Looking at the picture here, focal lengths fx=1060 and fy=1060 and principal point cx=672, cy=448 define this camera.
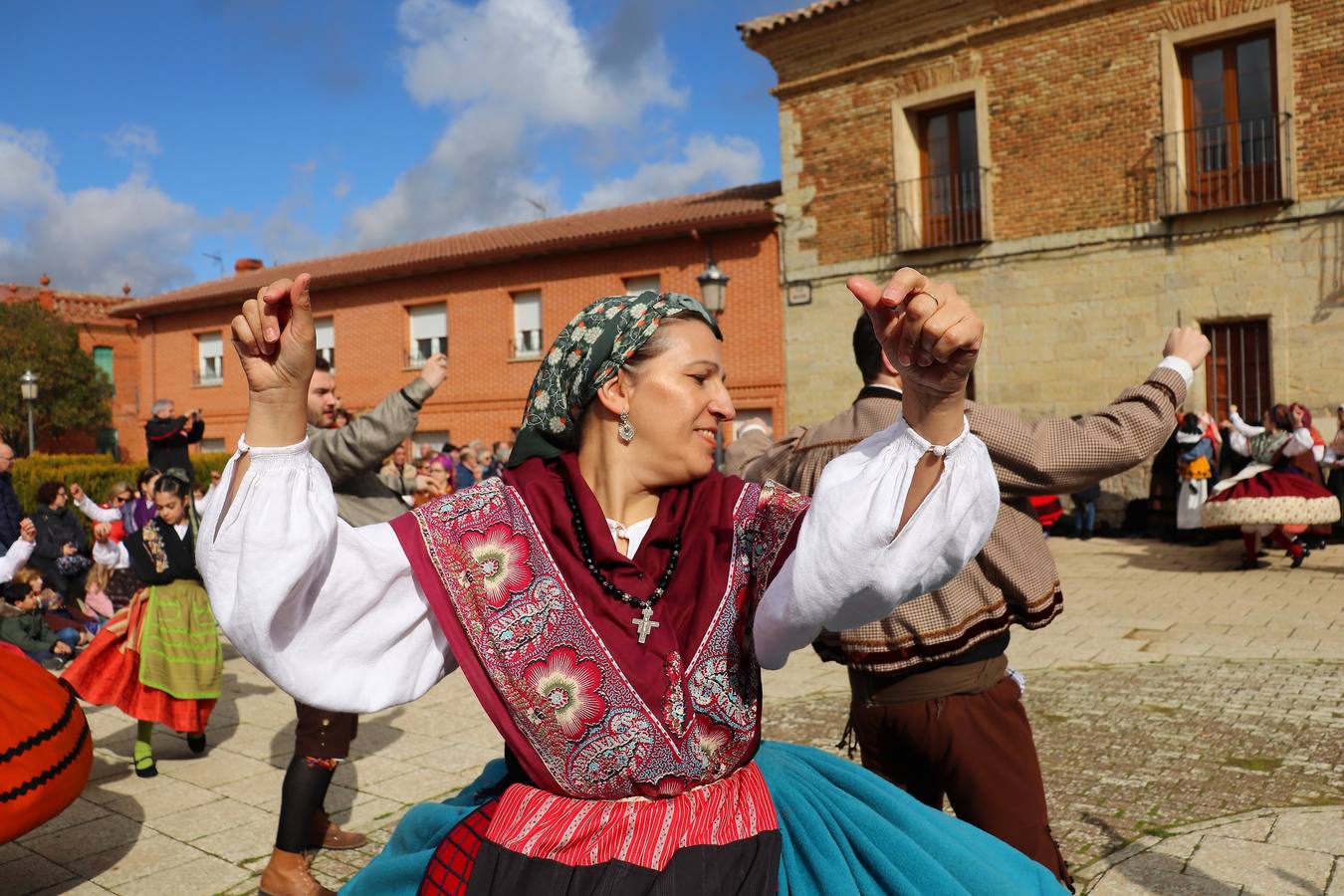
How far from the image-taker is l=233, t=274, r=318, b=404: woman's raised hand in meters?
1.57

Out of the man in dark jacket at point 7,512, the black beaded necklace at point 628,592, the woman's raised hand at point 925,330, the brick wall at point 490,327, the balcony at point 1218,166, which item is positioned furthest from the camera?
the brick wall at point 490,327

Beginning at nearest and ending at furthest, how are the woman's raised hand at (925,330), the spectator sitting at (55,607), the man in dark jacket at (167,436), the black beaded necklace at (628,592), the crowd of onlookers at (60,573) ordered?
the woman's raised hand at (925,330)
the black beaded necklace at (628,592)
the crowd of onlookers at (60,573)
the spectator sitting at (55,607)
the man in dark jacket at (167,436)

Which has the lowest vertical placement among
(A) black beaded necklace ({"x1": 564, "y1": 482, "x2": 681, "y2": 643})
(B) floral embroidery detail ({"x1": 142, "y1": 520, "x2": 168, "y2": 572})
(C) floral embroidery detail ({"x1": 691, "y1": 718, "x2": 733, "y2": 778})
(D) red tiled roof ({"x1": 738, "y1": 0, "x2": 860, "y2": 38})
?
(B) floral embroidery detail ({"x1": 142, "y1": 520, "x2": 168, "y2": 572})

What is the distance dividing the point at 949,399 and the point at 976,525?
0.19 metres

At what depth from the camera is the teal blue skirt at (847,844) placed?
174cm

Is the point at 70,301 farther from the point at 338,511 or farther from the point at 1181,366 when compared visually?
the point at 1181,366

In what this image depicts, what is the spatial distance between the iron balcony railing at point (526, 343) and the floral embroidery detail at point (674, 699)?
69.6 feet

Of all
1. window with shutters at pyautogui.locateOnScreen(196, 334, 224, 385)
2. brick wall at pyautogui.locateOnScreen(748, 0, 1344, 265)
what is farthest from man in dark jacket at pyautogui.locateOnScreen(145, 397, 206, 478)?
window with shutters at pyautogui.locateOnScreen(196, 334, 224, 385)

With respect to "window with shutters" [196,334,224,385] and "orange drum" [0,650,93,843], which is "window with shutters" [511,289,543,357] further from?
"orange drum" [0,650,93,843]

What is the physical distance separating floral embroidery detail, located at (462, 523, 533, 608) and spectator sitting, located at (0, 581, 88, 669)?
7.54 meters

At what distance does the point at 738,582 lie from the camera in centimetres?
190

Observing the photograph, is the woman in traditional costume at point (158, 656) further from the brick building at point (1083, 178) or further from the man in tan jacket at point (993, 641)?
the brick building at point (1083, 178)

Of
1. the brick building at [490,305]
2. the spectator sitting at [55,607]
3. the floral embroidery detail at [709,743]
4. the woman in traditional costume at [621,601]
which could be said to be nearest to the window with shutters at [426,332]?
the brick building at [490,305]

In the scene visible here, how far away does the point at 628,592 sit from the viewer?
6.14ft
